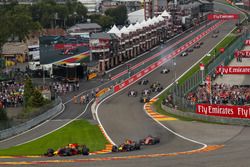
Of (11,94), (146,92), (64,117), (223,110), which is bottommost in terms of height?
(146,92)

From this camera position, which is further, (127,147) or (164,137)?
(164,137)

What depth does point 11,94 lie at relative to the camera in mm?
72562

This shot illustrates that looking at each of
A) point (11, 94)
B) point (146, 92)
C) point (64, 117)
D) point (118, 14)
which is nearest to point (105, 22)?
point (118, 14)

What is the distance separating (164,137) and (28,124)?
47.1ft

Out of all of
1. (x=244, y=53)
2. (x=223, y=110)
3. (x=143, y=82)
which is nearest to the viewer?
(x=223, y=110)

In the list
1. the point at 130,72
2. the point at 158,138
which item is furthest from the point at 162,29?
the point at 158,138

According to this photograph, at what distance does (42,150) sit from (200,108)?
1628 cm

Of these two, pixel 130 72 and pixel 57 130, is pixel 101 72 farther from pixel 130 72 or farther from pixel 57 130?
pixel 57 130

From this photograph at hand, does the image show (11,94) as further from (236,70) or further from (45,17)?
(45,17)

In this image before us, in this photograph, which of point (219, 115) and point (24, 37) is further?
point (24, 37)

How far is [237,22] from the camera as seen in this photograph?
172875 millimetres

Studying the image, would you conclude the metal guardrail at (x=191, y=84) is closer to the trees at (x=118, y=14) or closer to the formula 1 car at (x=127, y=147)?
the formula 1 car at (x=127, y=147)

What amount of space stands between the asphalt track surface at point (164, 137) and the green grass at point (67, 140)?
4.56 feet

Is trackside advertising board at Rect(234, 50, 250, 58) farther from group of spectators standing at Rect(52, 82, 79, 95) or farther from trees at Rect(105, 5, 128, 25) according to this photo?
trees at Rect(105, 5, 128, 25)
